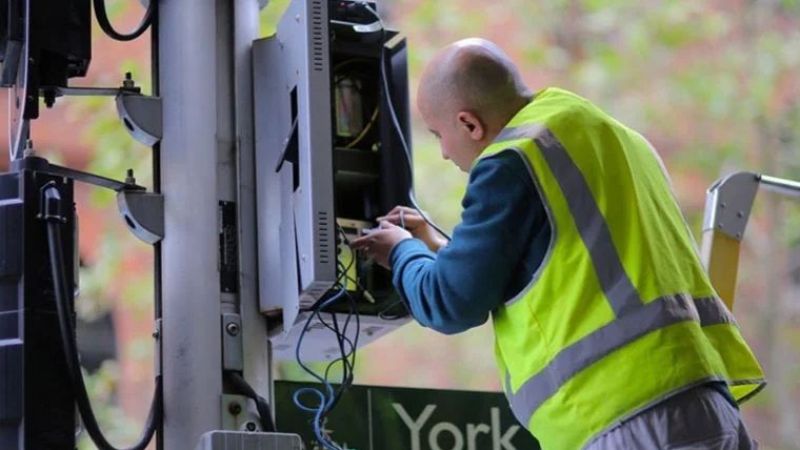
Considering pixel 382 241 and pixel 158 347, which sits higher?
pixel 382 241

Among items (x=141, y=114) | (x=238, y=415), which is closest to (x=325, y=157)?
(x=141, y=114)

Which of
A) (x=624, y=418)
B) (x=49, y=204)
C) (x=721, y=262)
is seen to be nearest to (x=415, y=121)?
(x=721, y=262)

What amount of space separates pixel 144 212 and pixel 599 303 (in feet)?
4.11

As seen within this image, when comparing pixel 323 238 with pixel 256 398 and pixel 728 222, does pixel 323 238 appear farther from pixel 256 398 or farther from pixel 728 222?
Result: pixel 728 222

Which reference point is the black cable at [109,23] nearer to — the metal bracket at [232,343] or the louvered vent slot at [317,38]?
the louvered vent slot at [317,38]

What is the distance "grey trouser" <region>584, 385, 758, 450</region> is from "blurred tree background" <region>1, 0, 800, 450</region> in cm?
332

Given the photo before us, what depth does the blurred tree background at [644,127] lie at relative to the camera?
6.39 meters

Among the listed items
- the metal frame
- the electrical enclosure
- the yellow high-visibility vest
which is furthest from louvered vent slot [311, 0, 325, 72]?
the metal frame

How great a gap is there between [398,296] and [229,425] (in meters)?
0.50

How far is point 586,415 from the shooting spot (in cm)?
313

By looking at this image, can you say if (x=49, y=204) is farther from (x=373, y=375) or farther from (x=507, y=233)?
(x=373, y=375)

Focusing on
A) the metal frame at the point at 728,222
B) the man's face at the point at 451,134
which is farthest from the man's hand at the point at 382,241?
the metal frame at the point at 728,222

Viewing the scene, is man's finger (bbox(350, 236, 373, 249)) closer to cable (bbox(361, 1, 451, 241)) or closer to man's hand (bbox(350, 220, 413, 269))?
man's hand (bbox(350, 220, 413, 269))

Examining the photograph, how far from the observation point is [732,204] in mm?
4613
